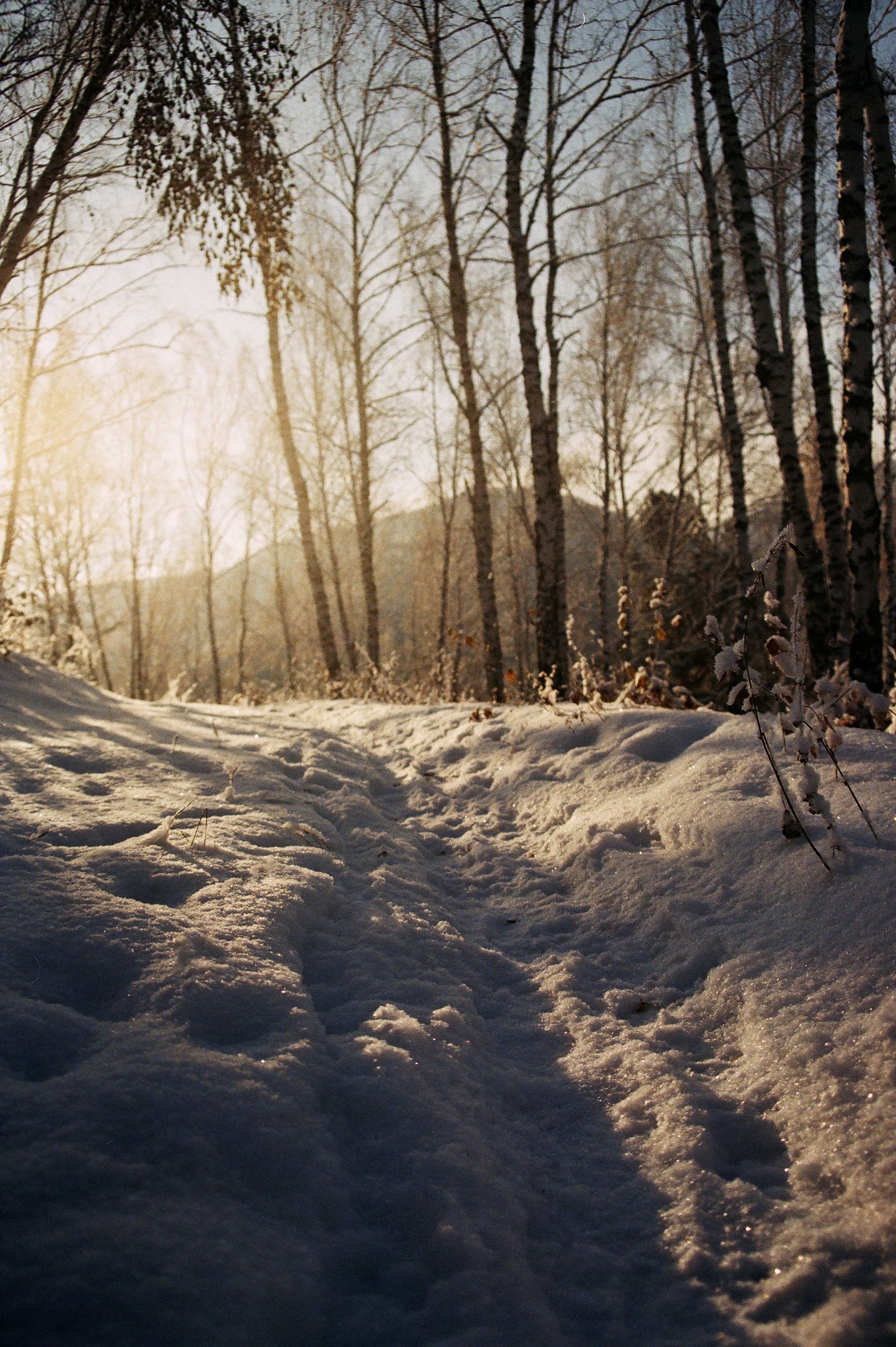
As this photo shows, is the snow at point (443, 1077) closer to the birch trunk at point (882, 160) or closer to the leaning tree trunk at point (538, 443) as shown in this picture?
the leaning tree trunk at point (538, 443)

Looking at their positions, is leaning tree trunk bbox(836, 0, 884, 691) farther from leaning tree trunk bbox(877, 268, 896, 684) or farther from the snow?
leaning tree trunk bbox(877, 268, 896, 684)

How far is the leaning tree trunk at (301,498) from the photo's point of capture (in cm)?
995

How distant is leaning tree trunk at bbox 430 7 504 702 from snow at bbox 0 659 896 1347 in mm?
5566

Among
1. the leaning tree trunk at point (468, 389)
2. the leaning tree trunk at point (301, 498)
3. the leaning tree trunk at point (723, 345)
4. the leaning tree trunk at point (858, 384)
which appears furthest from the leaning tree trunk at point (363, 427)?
the leaning tree trunk at point (858, 384)

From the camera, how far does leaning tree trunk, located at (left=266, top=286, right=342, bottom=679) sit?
32.7 feet

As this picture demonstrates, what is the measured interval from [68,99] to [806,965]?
6210mm

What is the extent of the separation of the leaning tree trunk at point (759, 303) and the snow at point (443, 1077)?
152 inches

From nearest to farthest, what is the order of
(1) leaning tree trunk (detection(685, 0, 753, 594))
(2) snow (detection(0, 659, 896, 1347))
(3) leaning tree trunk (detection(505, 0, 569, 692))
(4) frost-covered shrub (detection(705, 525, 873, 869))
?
(2) snow (detection(0, 659, 896, 1347)) → (4) frost-covered shrub (detection(705, 525, 873, 869)) → (3) leaning tree trunk (detection(505, 0, 569, 692)) → (1) leaning tree trunk (detection(685, 0, 753, 594))

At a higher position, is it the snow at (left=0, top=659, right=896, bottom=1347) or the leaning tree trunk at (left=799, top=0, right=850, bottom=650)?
the leaning tree trunk at (left=799, top=0, right=850, bottom=650)

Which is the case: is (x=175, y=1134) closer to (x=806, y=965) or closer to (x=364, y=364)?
(x=806, y=965)

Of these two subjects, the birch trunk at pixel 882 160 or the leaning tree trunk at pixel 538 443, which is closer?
the birch trunk at pixel 882 160

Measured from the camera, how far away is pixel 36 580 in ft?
52.6

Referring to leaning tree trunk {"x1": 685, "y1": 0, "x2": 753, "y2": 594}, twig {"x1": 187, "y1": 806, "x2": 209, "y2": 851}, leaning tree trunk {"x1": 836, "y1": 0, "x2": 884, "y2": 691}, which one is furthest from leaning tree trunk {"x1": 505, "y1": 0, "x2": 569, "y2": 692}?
twig {"x1": 187, "y1": 806, "x2": 209, "y2": 851}

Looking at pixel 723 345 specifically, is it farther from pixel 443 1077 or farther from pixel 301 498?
pixel 443 1077
